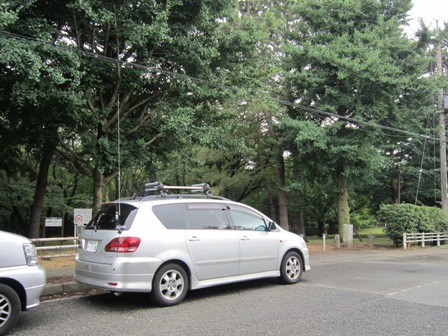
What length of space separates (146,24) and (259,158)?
55.3 ft

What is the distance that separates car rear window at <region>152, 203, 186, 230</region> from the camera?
21.5ft

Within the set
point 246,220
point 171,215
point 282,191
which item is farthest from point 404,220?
point 171,215

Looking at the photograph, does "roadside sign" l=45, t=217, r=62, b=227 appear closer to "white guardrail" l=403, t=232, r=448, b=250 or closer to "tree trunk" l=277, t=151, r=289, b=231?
"tree trunk" l=277, t=151, r=289, b=231

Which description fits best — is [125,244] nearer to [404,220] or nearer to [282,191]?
[404,220]

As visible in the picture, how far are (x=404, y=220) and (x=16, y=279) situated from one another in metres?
18.2

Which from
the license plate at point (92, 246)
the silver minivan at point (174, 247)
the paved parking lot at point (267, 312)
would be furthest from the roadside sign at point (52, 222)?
the license plate at point (92, 246)

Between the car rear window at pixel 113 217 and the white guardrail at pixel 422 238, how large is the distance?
15.6m

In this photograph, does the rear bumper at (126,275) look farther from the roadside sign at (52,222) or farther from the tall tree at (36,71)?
the roadside sign at (52,222)

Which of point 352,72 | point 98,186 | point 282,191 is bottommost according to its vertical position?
point 98,186

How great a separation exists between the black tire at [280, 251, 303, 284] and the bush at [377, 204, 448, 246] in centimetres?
1267

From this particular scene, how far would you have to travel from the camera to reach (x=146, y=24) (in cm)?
1042

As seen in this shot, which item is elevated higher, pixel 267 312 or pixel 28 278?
pixel 28 278

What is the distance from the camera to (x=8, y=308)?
493 centimetres

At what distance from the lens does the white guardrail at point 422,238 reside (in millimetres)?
18500
